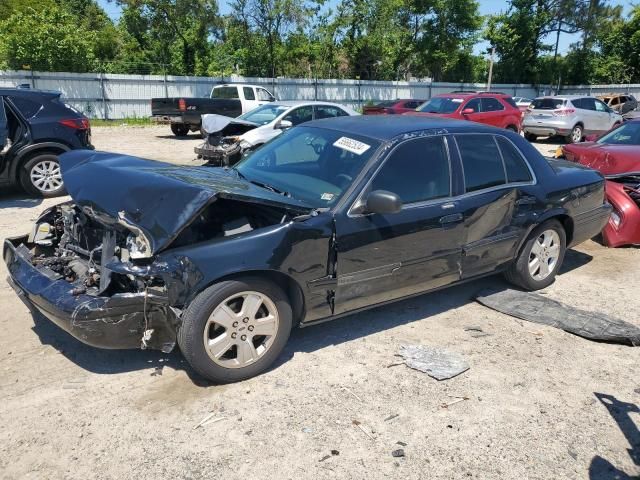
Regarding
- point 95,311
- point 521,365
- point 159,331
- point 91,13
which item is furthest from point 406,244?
point 91,13

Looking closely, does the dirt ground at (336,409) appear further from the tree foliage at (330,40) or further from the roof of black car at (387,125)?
the tree foliage at (330,40)

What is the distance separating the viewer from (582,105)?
18812 millimetres

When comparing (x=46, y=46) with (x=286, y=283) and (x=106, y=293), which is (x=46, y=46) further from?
(x=286, y=283)

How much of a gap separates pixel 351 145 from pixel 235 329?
171 cm

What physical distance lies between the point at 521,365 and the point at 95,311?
2920mm

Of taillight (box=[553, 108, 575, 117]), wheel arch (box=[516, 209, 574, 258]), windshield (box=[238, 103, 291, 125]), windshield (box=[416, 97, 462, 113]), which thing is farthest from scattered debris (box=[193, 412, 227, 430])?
taillight (box=[553, 108, 575, 117])

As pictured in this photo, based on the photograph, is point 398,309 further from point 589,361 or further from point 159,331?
point 159,331

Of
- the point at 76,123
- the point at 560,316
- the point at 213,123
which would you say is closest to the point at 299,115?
the point at 213,123

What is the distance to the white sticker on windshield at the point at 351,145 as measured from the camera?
4.12 m

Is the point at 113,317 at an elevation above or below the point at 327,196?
below

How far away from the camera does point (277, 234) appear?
346 cm

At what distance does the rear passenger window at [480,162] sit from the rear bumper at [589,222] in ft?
4.03

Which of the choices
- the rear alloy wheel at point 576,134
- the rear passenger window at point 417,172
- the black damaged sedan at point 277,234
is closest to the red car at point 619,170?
the black damaged sedan at point 277,234

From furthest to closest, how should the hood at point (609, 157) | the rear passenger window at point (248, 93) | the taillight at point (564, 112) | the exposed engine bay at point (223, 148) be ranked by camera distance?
the rear passenger window at point (248, 93) → the taillight at point (564, 112) → the exposed engine bay at point (223, 148) → the hood at point (609, 157)
